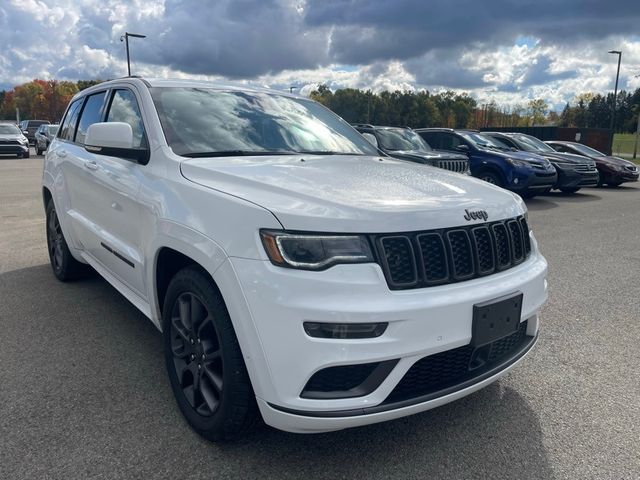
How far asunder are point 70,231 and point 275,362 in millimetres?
3225

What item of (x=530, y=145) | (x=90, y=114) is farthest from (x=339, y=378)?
(x=530, y=145)

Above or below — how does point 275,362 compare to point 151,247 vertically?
below

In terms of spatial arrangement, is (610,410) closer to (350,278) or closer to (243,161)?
(350,278)

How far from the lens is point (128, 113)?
365 cm

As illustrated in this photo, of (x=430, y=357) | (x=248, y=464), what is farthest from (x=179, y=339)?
(x=430, y=357)

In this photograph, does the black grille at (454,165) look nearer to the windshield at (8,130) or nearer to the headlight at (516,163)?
the headlight at (516,163)

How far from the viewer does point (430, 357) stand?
88.6 inches

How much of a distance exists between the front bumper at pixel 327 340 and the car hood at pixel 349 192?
0.70ft

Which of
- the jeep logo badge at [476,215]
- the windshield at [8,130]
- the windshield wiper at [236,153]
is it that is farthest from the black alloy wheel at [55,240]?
Result: the windshield at [8,130]

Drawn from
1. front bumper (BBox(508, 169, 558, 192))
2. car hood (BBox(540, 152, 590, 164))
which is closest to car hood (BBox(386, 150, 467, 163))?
front bumper (BBox(508, 169, 558, 192))

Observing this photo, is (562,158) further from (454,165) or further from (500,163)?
(454,165)

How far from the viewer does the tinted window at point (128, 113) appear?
3.32 meters

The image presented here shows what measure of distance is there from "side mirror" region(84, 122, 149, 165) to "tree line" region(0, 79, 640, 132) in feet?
259

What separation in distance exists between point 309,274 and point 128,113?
7.44ft
